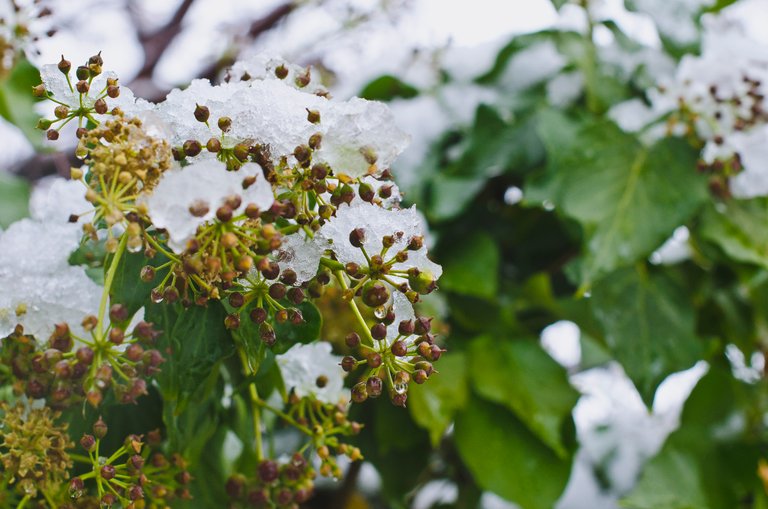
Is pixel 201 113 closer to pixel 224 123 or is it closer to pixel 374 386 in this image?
pixel 224 123

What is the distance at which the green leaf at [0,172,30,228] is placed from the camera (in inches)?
30.9

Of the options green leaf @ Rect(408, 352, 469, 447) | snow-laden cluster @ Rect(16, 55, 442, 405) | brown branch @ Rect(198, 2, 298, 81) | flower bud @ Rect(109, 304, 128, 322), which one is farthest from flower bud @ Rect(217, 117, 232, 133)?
brown branch @ Rect(198, 2, 298, 81)

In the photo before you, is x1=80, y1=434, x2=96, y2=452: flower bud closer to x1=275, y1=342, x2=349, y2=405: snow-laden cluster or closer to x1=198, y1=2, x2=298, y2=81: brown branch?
x1=275, y1=342, x2=349, y2=405: snow-laden cluster

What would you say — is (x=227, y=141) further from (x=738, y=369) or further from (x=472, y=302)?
(x=738, y=369)

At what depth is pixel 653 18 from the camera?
0.90m

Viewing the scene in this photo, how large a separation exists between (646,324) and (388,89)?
0.50 meters

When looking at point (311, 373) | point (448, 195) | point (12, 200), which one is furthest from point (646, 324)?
point (12, 200)

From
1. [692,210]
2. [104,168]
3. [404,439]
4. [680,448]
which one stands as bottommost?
[680,448]

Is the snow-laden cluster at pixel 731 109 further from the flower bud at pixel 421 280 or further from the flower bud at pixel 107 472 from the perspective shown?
the flower bud at pixel 107 472

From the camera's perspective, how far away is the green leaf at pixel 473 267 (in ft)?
2.85

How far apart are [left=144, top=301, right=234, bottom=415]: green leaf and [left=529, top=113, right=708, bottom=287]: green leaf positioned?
42 centimetres

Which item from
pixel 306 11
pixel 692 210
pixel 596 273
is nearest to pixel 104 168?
pixel 596 273

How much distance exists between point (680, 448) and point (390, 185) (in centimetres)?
63

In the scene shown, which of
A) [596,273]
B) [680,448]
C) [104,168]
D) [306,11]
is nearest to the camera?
[104,168]
